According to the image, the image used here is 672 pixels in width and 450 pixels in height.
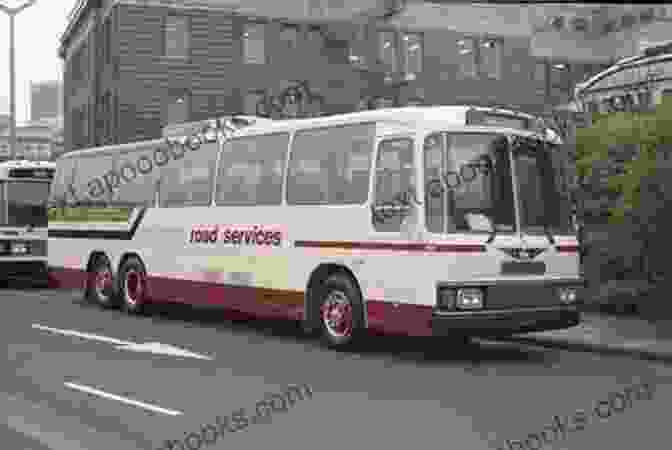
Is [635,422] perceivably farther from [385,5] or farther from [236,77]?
[236,77]

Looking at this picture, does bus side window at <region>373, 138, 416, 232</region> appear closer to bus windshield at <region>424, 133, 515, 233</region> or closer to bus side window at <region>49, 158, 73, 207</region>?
bus windshield at <region>424, 133, 515, 233</region>

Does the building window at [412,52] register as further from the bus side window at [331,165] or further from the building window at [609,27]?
the bus side window at [331,165]

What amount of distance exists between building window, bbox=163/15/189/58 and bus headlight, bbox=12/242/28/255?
22.2 metres

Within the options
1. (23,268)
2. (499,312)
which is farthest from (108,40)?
(499,312)

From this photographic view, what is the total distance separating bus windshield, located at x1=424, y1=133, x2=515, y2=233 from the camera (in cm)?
1213

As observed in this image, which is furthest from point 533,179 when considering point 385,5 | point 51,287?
point 385,5

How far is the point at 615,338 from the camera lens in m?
13.8

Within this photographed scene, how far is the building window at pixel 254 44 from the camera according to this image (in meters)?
46.7

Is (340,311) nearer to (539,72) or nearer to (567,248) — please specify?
(567,248)

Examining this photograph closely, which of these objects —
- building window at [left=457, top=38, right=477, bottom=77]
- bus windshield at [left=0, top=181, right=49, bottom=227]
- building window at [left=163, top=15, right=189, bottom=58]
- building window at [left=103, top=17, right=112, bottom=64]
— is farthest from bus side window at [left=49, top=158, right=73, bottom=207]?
building window at [left=457, top=38, right=477, bottom=77]

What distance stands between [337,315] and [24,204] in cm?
1371

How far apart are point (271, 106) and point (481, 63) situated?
12.8 metres

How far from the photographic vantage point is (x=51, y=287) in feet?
85.5

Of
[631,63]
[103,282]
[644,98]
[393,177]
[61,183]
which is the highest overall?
[631,63]
